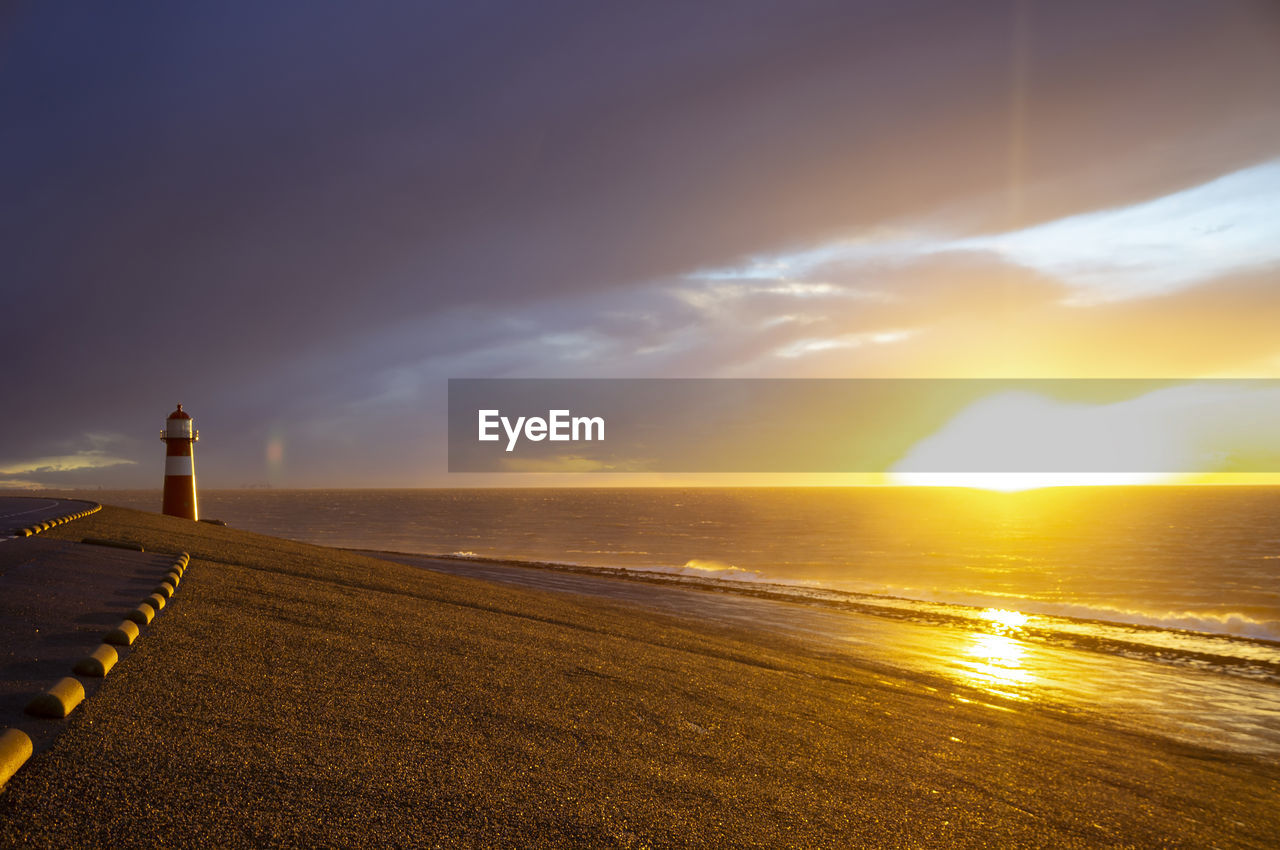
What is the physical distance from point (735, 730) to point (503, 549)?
4803cm

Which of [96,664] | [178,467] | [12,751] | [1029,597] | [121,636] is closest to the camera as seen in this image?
[12,751]

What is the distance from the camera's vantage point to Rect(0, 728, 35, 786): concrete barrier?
12.0 feet

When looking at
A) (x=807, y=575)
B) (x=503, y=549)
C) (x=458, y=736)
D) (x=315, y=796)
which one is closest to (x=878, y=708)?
(x=458, y=736)

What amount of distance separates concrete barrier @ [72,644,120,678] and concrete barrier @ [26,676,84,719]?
0.54 m

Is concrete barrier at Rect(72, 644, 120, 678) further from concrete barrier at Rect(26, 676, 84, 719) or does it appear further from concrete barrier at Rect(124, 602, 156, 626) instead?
concrete barrier at Rect(124, 602, 156, 626)

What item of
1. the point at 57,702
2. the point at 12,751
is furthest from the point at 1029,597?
the point at 12,751

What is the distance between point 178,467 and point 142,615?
22.9 metres

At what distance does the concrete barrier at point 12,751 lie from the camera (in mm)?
3670

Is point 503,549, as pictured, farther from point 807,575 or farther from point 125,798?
point 125,798

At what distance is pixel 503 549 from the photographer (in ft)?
176

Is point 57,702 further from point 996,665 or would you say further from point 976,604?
point 976,604

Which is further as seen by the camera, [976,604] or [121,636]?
[976,604]

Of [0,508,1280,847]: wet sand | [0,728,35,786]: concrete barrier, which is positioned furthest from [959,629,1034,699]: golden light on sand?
[0,728,35,786]: concrete barrier

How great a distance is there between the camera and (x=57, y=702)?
4.48 m
